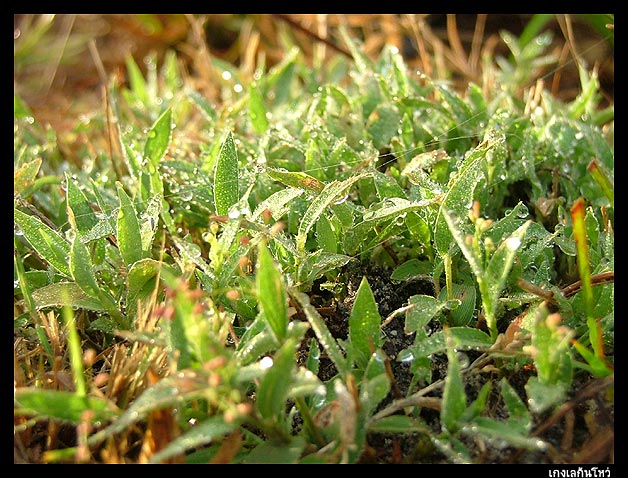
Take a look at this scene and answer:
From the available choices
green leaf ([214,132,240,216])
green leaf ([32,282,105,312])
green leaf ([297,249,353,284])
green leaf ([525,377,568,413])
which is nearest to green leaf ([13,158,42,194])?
green leaf ([32,282,105,312])

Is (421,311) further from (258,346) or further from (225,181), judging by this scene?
(225,181)

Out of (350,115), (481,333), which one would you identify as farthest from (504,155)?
(481,333)

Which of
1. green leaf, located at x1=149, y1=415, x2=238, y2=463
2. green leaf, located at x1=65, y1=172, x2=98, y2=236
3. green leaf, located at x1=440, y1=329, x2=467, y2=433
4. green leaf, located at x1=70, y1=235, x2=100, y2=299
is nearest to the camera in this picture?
green leaf, located at x1=149, y1=415, x2=238, y2=463

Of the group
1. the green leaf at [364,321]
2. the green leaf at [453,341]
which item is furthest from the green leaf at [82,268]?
the green leaf at [453,341]

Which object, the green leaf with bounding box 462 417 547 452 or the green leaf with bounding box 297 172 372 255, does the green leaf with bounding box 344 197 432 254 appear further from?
the green leaf with bounding box 462 417 547 452

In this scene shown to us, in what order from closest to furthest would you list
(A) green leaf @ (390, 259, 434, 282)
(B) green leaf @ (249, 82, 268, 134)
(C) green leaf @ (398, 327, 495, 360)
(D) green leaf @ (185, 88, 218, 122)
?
(C) green leaf @ (398, 327, 495, 360) < (A) green leaf @ (390, 259, 434, 282) < (B) green leaf @ (249, 82, 268, 134) < (D) green leaf @ (185, 88, 218, 122)
